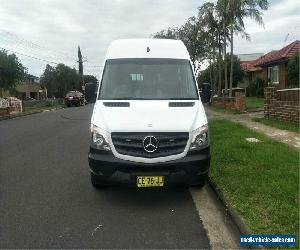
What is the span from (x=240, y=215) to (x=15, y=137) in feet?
40.2

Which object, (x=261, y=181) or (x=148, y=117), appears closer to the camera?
(x=148, y=117)

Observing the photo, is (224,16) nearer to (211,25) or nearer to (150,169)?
(211,25)

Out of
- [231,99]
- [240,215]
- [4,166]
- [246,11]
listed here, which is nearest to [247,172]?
[240,215]

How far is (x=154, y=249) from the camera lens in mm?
5090

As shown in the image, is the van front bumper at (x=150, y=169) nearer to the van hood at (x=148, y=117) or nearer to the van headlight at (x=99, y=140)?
the van headlight at (x=99, y=140)

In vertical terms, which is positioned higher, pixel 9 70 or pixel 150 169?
pixel 9 70

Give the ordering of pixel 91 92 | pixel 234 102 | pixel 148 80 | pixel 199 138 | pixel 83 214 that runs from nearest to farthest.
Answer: pixel 83 214, pixel 199 138, pixel 148 80, pixel 91 92, pixel 234 102

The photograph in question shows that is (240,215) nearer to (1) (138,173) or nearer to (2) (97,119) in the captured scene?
(1) (138,173)

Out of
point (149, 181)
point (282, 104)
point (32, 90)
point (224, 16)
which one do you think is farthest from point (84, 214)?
point (32, 90)

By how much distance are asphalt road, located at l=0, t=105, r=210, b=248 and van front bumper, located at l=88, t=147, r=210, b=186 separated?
46 cm

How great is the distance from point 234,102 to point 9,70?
22004 millimetres

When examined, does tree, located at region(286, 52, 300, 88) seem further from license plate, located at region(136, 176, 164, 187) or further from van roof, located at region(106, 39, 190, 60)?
license plate, located at region(136, 176, 164, 187)

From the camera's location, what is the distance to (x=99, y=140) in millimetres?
6734

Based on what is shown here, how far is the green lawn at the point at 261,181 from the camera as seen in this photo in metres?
5.60
